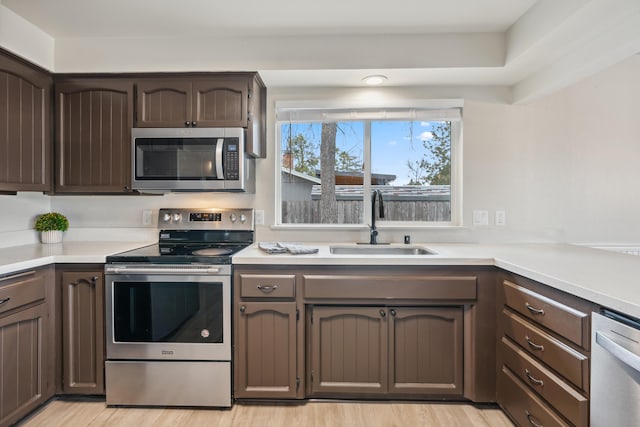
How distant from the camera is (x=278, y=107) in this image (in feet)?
8.80

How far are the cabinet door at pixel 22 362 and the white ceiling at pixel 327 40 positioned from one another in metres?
1.62

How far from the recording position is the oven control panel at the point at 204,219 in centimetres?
259

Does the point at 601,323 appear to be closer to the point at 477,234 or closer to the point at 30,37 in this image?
the point at 477,234

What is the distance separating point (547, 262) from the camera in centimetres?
182

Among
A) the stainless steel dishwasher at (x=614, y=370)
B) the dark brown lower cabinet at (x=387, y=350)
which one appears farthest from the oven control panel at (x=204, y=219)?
the stainless steel dishwasher at (x=614, y=370)

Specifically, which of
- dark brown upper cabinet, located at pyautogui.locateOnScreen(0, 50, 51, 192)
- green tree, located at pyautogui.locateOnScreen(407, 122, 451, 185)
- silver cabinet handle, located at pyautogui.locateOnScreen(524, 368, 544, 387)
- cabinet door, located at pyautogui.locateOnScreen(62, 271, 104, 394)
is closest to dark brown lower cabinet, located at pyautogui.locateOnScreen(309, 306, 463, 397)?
silver cabinet handle, located at pyautogui.locateOnScreen(524, 368, 544, 387)

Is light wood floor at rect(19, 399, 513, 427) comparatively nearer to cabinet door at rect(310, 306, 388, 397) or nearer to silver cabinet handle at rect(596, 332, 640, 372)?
cabinet door at rect(310, 306, 388, 397)

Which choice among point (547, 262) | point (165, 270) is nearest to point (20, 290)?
point (165, 270)

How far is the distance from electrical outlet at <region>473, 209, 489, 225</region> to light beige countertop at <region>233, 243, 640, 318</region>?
19cm

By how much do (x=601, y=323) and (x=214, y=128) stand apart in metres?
2.15

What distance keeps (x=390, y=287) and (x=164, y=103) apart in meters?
1.83

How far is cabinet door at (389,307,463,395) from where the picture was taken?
205 centimetres

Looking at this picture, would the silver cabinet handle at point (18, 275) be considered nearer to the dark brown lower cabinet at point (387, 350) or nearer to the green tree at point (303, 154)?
the dark brown lower cabinet at point (387, 350)

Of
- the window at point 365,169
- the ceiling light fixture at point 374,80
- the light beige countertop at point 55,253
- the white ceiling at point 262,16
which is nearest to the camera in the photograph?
the light beige countertop at point 55,253
